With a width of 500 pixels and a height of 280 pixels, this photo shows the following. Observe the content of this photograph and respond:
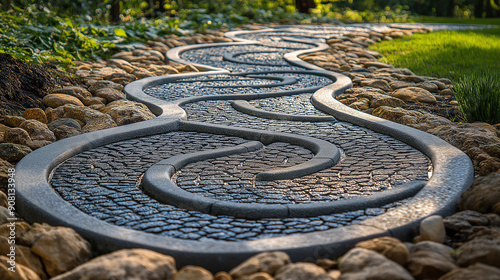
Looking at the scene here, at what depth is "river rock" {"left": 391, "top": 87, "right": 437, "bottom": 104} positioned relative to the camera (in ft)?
20.0

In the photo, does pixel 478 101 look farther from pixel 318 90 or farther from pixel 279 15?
pixel 279 15

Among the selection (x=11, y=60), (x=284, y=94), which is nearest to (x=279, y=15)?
(x=284, y=94)

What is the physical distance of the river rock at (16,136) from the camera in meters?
4.25

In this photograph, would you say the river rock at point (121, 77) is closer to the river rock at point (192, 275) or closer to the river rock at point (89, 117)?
the river rock at point (89, 117)

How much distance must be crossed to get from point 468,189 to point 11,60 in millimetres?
5205

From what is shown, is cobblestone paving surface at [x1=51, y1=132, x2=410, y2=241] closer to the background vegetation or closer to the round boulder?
the round boulder

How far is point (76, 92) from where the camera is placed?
5922 millimetres

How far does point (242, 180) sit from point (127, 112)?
6.83 ft

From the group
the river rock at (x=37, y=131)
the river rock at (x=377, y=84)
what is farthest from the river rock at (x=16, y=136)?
the river rock at (x=377, y=84)

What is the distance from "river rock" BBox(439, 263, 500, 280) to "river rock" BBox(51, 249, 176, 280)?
49.3 inches

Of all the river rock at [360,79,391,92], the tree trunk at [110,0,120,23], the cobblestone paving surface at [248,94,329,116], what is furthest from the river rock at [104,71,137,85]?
the tree trunk at [110,0,120,23]

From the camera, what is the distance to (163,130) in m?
4.98

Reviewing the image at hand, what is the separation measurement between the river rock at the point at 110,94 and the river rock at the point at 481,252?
15.0 feet

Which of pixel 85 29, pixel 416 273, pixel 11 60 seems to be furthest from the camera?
pixel 85 29
